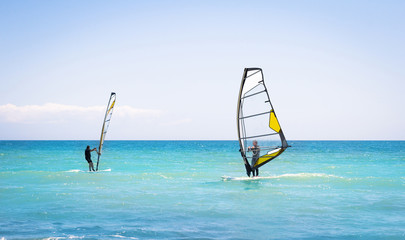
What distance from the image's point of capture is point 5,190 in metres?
12.9

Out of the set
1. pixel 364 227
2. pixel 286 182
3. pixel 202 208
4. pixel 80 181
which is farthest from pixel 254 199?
pixel 80 181

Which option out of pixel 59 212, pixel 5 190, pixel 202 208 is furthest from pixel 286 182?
pixel 5 190

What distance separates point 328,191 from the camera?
12.6m

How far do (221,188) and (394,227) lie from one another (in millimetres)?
6434

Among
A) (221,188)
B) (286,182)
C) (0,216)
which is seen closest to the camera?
(0,216)

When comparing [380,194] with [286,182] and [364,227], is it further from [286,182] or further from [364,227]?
[364,227]

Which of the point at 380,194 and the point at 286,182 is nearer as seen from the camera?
the point at 380,194

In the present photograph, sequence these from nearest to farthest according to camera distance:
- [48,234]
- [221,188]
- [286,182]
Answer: [48,234], [221,188], [286,182]

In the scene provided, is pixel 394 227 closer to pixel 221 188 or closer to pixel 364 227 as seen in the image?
pixel 364 227

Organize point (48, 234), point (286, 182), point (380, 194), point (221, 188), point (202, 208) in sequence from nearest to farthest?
point (48, 234) → point (202, 208) → point (380, 194) → point (221, 188) → point (286, 182)

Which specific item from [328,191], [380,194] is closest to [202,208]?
[328,191]

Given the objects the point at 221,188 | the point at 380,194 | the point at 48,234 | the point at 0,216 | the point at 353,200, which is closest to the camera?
the point at 48,234

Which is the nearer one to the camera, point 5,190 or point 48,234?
point 48,234

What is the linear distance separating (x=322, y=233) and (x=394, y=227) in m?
1.70
